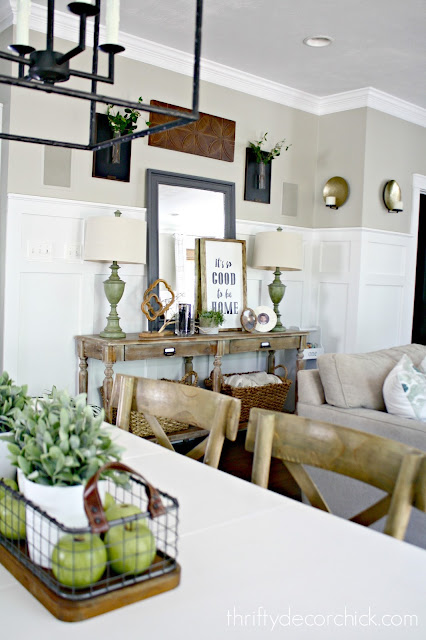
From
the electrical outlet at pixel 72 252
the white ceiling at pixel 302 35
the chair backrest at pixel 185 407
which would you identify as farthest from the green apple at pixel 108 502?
the white ceiling at pixel 302 35

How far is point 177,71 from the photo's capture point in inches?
181

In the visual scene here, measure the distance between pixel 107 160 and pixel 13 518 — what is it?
3.45 meters

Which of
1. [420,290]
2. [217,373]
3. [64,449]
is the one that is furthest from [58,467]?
[420,290]

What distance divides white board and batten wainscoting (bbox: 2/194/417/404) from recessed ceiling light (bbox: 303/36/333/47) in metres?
1.42

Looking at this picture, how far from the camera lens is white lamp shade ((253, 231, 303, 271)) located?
16.0ft

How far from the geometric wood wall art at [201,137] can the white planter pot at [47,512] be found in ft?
12.2

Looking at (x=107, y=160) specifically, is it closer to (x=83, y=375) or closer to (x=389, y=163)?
(x=83, y=375)

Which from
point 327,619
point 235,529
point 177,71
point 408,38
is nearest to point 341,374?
point 235,529

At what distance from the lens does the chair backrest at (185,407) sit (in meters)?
1.78

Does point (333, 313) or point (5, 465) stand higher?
point (333, 313)

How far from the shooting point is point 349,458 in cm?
144

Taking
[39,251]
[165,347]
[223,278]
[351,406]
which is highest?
[39,251]

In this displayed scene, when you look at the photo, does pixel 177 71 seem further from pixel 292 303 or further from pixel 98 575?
pixel 98 575

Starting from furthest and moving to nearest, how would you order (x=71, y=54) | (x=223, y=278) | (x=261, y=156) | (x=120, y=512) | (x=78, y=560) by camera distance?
(x=261, y=156) < (x=223, y=278) < (x=71, y=54) < (x=120, y=512) < (x=78, y=560)
